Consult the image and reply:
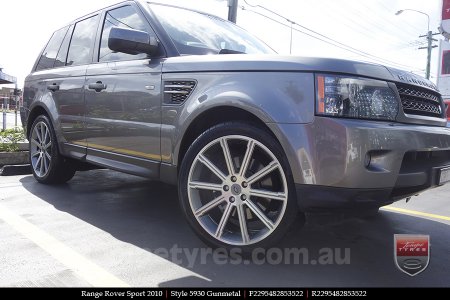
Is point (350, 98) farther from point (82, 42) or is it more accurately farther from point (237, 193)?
point (82, 42)

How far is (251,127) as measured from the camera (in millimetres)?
2598

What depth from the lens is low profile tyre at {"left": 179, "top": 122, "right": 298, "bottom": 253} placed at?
2.51 m

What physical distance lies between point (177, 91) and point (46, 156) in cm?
261

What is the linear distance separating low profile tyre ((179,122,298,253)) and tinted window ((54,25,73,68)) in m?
2.75

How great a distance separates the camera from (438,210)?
4352mm

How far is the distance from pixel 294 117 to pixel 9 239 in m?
2.26

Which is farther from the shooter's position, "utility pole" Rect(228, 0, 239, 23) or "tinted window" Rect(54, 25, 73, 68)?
"utility pole" Rect(228, 0, 239, 23)

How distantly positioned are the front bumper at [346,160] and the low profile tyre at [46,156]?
3.23 m

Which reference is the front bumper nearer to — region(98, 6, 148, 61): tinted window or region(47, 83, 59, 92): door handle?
region(98, 6, 148, 61): tinted window

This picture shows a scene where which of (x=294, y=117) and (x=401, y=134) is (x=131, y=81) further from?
(x=401, y=134)

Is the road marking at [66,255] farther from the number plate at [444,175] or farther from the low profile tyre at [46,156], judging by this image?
the number plate at [444,175]

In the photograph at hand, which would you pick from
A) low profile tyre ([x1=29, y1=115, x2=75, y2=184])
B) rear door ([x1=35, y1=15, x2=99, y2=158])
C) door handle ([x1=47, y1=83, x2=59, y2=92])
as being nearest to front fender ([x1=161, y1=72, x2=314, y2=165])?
rear door ([x1=35, y1=15, x2=99, y2=158])

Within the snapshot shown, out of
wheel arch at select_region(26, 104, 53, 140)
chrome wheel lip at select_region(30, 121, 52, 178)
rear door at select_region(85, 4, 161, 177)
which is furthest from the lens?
wheel arch at select_region(26, 104, 53, 140)
